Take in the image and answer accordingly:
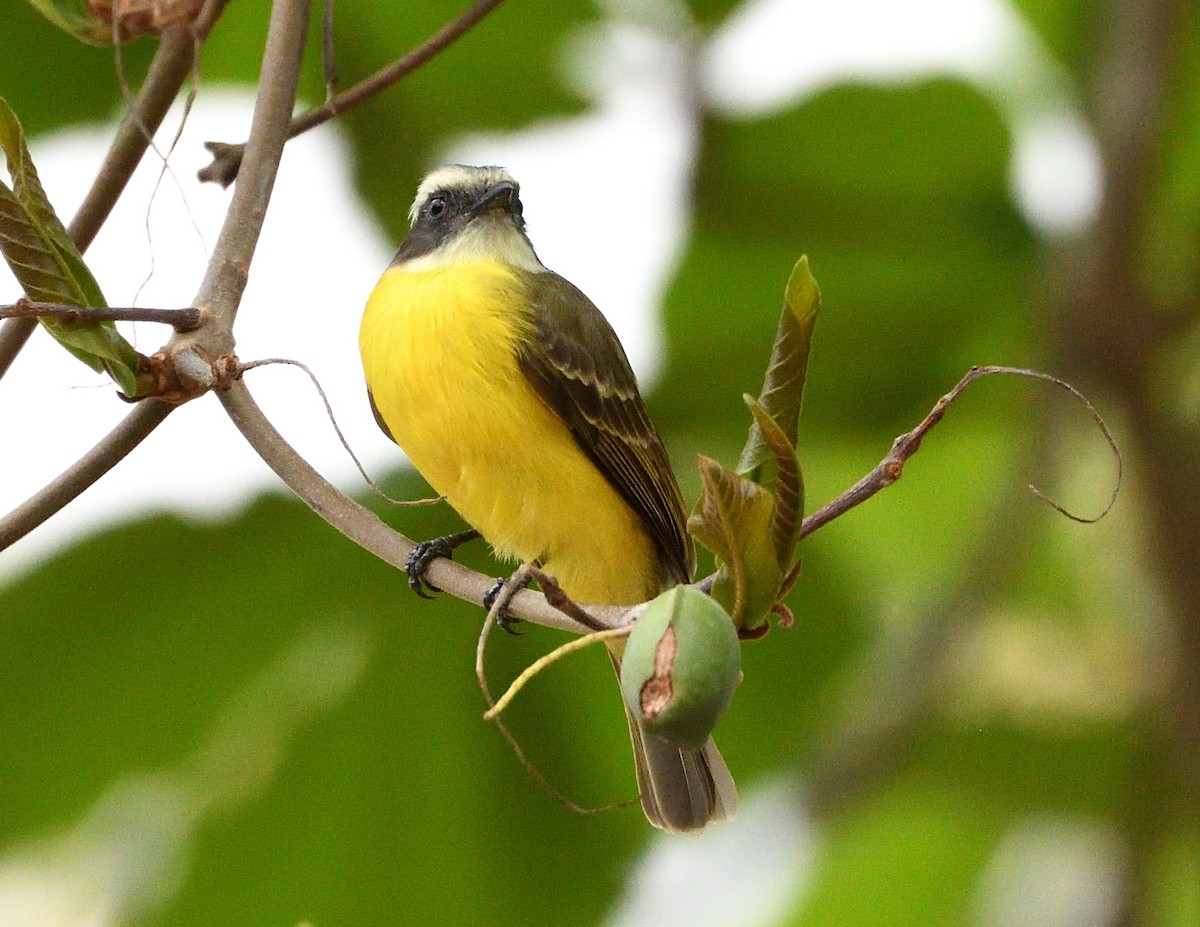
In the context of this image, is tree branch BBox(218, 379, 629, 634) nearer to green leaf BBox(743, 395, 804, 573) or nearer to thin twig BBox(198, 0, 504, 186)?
green leaf BBox(743, 395, 804, 573)

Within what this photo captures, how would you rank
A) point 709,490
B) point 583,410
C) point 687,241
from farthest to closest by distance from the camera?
point 687,241 < point 583,410 < point 709,490

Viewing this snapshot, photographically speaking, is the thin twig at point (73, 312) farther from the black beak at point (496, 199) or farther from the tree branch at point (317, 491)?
the black beak at point (496, 199)

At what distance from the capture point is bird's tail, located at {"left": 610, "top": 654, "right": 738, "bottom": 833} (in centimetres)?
153

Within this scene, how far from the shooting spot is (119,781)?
2.13 meters

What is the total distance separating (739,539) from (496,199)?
1.42 meters

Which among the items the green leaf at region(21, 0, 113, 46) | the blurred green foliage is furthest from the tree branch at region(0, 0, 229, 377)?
the blurred green foliage

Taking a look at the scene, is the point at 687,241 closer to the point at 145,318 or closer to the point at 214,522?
the point at 214,522

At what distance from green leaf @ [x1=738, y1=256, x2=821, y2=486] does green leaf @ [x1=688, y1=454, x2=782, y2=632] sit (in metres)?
0.03

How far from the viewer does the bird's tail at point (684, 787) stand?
1525 mm

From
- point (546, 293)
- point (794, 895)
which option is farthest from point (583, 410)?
point (794, 895)

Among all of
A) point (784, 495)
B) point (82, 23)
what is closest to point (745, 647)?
point (82, 23)

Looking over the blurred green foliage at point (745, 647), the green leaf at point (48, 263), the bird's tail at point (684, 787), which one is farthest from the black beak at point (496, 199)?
the green leaf at point (48, 263)

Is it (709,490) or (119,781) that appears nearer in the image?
(709,490)

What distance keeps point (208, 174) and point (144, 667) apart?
1127 mm
